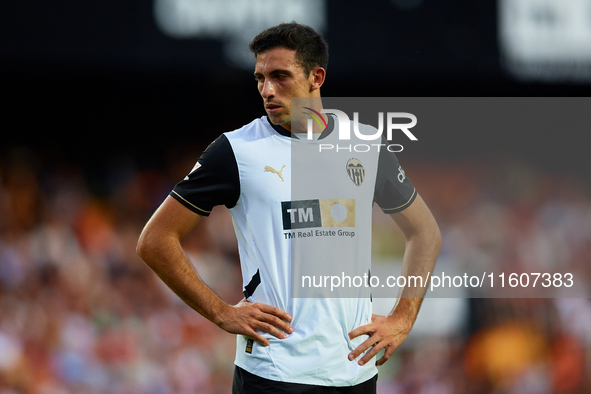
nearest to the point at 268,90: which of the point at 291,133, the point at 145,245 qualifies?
the point at 291,133

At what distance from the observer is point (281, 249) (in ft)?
7.88

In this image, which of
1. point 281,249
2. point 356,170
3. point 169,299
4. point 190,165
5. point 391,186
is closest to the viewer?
point 281,249

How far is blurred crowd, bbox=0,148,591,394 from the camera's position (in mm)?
5699

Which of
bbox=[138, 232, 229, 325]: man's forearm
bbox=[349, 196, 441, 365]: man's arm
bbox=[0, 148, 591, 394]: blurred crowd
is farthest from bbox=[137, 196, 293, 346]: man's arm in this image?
bbox=[0, 148, 591, 394]: blurred crowd

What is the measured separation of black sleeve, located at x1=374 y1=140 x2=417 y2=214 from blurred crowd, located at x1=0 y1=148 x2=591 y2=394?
3.63 meters

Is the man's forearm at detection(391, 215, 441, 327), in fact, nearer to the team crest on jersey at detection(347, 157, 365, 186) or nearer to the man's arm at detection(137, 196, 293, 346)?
the team crest on jersey at detection(347, 157, 365, 186)

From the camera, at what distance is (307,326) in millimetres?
2367

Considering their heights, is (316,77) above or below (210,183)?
above

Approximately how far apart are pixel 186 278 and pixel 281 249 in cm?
37

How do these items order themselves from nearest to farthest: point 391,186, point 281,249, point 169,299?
point 281,249, point 391,186, point 169,299

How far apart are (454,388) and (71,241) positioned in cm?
382

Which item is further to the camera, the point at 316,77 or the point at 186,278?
the point at 316,77

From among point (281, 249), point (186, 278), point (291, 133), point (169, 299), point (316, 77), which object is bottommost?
point (169, 299)

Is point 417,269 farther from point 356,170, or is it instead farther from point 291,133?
point 291,133
